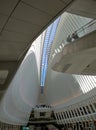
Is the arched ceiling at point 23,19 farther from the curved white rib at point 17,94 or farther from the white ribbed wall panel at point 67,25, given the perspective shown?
the white ribbed wall panel at point 67,25

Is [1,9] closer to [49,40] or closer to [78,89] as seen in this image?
[78,89]

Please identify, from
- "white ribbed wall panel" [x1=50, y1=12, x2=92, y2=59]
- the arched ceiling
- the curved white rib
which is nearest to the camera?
the arched ceiling

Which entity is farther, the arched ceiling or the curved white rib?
the curved white rib

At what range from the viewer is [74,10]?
23.0 ft

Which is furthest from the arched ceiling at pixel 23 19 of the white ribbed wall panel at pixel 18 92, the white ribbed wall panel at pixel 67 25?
the white ribbed wall panel at pixel 67 25

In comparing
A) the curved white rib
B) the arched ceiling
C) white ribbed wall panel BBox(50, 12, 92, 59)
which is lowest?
the arched ceiling

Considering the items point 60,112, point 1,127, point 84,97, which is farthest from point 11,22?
point 60,112

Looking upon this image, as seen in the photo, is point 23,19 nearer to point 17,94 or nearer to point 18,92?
point 17,94

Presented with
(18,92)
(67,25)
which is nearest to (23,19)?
(18,92)

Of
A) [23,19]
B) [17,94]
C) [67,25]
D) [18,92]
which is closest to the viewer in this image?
[23,19]

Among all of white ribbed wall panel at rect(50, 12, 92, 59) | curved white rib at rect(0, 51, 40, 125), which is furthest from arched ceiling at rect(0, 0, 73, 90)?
white ribbed wall panel at rect(50, 12, 92, 59)

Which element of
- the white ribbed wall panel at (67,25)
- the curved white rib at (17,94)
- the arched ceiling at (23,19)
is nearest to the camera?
the arched ceiling at (23,19)

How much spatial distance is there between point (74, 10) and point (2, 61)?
3236 millimetres

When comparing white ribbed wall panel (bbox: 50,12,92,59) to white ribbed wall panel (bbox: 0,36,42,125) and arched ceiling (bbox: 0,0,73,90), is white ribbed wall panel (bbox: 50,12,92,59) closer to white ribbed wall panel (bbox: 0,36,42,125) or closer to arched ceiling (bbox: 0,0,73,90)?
white ribbed wall panel (bbox: 0,36,42,125)
